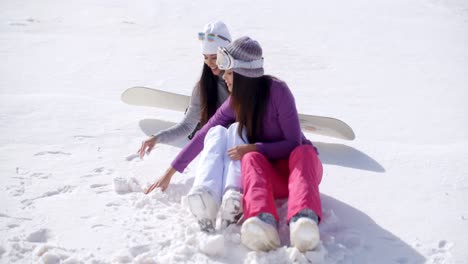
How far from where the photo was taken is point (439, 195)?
2953 mm

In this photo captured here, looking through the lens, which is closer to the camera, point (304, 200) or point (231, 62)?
point (304, 200)

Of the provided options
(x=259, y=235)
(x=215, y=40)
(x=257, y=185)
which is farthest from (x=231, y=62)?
(x=259, y=235)

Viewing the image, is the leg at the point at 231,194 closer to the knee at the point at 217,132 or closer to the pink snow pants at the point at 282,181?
the pink snow pants at the point at 282,181

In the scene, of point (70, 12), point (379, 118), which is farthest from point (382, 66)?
point (70, 12)

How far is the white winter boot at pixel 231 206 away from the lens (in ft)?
7.64

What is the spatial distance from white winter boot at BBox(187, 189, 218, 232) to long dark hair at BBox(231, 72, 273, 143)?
56 centimetres

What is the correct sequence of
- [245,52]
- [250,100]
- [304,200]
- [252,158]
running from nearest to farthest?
[304,200], [252,158], [245,52], [250,100]

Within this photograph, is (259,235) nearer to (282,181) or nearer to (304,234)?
(304,234)

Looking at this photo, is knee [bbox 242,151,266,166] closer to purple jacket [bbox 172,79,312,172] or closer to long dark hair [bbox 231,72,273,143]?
purple jacket [bbox 172,79,312,172]

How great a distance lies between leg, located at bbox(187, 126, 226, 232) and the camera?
2340 millimetres

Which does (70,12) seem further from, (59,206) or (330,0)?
(59,206)

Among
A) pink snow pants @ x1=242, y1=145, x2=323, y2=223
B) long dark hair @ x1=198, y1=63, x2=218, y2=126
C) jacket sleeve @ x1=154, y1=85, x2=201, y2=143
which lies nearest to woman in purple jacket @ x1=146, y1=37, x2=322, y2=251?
pink snow pants @ x1=242, y1=145, x2=323, y2=223

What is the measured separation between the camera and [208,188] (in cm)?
239

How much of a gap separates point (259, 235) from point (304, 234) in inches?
8.2
